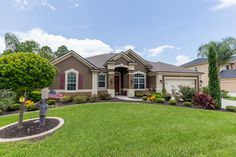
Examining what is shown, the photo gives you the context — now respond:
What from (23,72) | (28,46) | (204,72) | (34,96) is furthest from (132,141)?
(204,72)

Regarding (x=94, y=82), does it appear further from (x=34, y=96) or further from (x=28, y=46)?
(x=28, y=46)

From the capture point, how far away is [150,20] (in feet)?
63.1

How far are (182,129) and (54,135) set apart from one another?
16.3 ft

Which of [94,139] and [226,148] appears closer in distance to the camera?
[226,148]

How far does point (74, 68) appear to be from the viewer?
57.6 ft

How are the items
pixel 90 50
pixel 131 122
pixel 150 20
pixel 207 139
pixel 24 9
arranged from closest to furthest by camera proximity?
pixel 207 139, pixel 131 122, pixel 24 9, pixel 150 20, pixel 90 50

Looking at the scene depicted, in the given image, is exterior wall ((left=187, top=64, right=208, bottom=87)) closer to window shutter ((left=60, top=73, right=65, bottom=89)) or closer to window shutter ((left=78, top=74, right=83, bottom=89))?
window shutter ((left=78, top=74, right=83, bottom=89))

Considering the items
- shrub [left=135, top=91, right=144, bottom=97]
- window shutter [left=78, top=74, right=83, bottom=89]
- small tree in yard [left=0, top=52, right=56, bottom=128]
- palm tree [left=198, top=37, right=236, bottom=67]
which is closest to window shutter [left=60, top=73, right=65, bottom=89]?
window shutter [left=78, top=74, right=83, bottom=89]

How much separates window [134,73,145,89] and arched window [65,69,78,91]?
7.10m

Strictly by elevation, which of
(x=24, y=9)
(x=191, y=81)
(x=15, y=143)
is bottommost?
(x=15, y=143)

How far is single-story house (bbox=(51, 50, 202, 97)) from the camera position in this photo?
17.3 m

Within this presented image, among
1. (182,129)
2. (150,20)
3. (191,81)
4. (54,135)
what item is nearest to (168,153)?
(182,129)

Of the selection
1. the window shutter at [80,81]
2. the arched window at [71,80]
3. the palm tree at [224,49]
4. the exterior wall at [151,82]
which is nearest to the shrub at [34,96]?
the arched window at [71,80]

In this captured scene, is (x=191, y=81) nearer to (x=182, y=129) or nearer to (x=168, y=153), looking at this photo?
(x=182, y=129)
